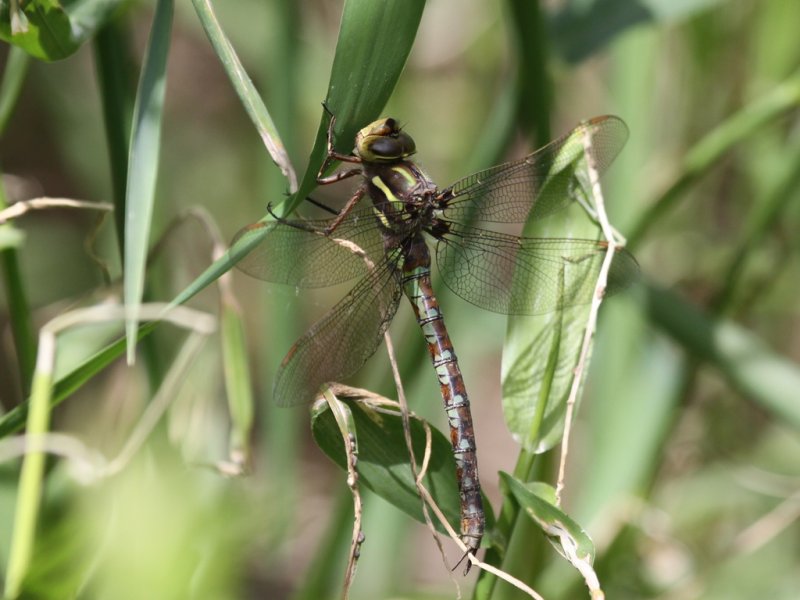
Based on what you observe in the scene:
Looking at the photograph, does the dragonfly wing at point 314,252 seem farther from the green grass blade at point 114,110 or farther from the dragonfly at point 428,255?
the green grass blade at point 114,110

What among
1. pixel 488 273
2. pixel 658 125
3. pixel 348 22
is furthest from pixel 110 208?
pixel 658 125

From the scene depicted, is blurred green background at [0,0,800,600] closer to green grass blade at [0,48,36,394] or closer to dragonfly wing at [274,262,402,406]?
green grass blade at [0,48,36,394]

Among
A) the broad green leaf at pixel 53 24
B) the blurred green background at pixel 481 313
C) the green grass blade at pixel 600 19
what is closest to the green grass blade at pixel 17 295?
the blurred green background at pixel 481 313

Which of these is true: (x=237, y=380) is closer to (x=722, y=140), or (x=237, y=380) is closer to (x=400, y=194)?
(x=400, y=194)

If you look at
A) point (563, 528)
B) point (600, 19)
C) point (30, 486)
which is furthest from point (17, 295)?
point (600, 19)

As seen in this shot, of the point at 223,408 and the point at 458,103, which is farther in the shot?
the point at 458,103

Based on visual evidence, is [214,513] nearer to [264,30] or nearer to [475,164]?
[475,164]

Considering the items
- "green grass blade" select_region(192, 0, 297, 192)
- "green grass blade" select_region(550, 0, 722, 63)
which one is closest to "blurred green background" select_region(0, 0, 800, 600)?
"green grass blade" select_region(550, 0, 722, 63)
